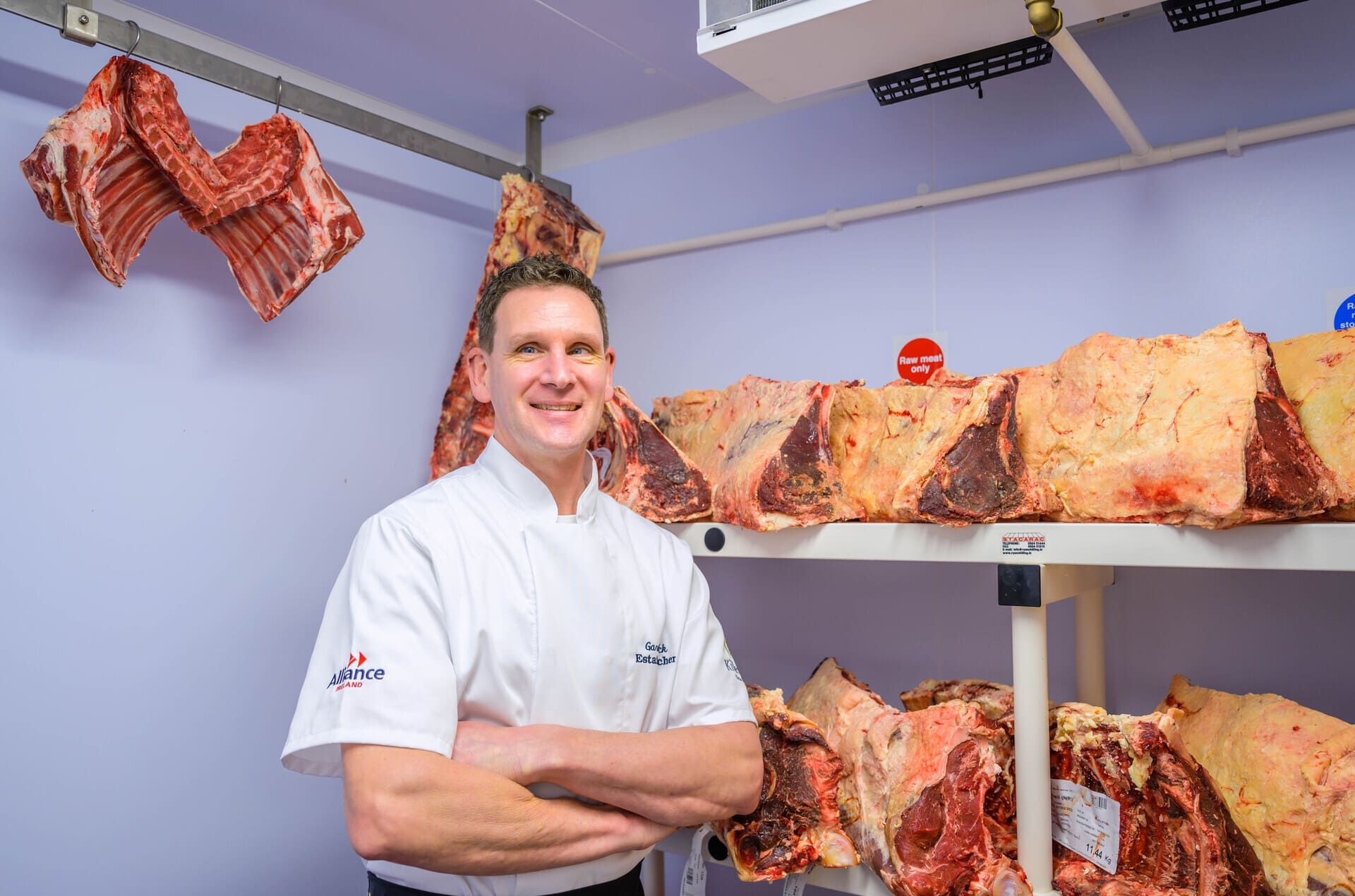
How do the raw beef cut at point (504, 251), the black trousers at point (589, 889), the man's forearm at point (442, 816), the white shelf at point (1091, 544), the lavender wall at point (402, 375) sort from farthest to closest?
the raw beef cut at point (504, 251), the lavender wall at point (402, 375), the black trousers at point (589, 889), the white shelf at point (1091, 544), the man's forearm at point (442, 816)

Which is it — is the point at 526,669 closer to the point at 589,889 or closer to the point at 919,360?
the point at 589,889

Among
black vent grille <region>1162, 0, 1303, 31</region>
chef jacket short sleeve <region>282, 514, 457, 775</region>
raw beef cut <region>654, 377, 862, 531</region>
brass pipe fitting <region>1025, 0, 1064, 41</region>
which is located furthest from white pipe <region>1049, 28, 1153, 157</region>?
chef jacket short sleeve <region>282, 514, 457, 775</region>

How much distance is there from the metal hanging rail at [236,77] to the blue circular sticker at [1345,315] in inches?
86.0

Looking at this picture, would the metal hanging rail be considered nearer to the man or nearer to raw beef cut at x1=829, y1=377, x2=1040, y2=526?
the man

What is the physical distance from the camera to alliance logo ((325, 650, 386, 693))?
144 cm

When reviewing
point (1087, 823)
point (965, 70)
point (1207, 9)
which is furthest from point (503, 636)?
point (1207, 9)

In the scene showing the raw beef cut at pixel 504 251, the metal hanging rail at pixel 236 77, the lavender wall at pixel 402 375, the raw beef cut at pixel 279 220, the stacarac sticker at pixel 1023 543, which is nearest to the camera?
the stacarac sticker at pixel 1023 543

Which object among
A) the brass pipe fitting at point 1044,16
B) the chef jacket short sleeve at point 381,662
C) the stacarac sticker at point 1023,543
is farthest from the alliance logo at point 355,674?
the brass pipe fitting at point 1044,16

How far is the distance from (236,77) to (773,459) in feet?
5.05

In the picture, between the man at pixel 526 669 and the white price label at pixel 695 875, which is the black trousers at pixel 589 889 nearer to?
the man at pixel 526 669

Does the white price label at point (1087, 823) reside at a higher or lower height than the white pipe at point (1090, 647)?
lower

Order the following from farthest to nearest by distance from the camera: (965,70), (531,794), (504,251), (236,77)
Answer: (504,251), (236,77), (965,70), (531,794)

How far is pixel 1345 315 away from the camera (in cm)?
204

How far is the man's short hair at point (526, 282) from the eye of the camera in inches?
69.9
